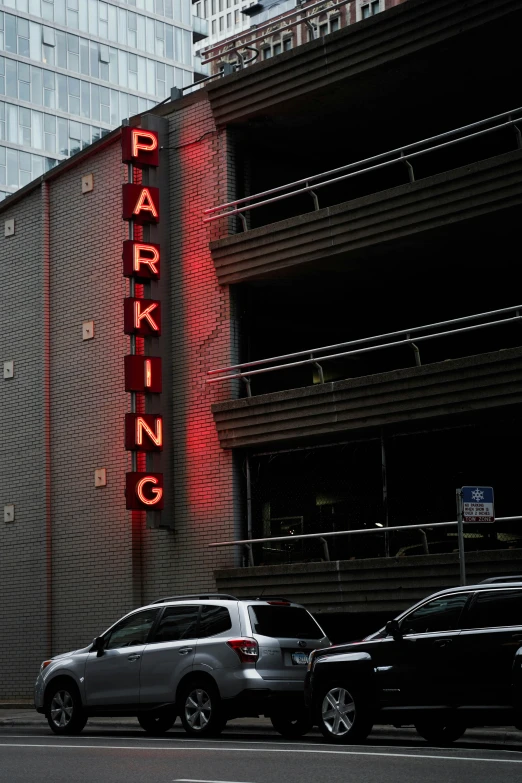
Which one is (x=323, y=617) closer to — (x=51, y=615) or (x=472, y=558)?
(x=472, y=558)

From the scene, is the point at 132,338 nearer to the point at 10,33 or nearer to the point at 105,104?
the point at 10,33

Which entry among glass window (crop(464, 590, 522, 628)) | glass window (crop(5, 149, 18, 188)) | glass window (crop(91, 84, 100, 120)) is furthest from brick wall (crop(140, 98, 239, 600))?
glass window (crop(91, 84, 100, 120))

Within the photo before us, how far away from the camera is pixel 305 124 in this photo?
25500mm

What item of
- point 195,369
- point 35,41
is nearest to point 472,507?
point 195,369

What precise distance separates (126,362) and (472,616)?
1146cm

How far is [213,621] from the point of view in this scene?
17.3m

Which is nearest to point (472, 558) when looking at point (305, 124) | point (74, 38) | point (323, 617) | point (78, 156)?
point (323, 617)

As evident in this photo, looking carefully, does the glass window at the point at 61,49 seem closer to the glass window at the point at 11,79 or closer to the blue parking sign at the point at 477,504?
the glass window at the point at 11,79

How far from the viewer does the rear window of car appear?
17062 millimetres

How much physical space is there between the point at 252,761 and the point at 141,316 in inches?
501

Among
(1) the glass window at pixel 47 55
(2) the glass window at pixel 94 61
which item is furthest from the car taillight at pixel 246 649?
(2) the glass window at pixel 94 61

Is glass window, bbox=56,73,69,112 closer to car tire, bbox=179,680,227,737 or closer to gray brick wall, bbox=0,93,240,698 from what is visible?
gray brick wall, bbox=0,93,240,698

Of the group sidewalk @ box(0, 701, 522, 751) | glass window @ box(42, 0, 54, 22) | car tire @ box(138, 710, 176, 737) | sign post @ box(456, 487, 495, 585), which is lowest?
sidewalk @ box(0, 701, 522, 751)

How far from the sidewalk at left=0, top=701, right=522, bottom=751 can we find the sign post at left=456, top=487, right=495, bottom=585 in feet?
6.03
